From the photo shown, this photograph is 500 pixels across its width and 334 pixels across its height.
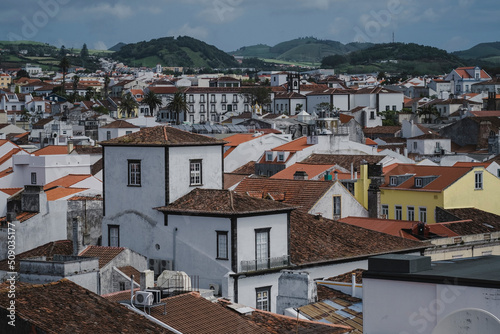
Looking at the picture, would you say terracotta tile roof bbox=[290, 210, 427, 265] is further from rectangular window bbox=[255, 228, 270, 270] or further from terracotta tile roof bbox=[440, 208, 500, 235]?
terracotta tile roof bbox=[440, 208, 500, 235]

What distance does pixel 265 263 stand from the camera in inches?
1097

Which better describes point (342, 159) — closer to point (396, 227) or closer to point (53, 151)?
point (396, 227)

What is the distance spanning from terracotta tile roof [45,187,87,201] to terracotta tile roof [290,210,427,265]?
11.1 metres

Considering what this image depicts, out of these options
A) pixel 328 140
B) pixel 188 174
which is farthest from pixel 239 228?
pixel 328 140

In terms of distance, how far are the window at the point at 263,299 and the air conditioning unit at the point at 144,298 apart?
9.11 meters

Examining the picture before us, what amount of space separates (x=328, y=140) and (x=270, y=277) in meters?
29.4

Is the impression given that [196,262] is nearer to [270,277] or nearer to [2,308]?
[270,277]

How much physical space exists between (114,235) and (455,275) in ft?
57.2

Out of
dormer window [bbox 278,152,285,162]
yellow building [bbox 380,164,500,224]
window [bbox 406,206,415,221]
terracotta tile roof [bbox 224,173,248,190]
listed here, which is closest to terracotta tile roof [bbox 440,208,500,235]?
yellow building [bbox 380,164,500,224]

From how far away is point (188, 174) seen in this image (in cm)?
3045

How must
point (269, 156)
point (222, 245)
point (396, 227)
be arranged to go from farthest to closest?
point (269, 156) → point (396, 227) → point (222, 245)

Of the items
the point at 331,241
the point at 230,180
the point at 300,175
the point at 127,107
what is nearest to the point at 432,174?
the point at 300,175

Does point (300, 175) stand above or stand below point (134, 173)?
below

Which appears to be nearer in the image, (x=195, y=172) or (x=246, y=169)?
(x=195, y=172)
